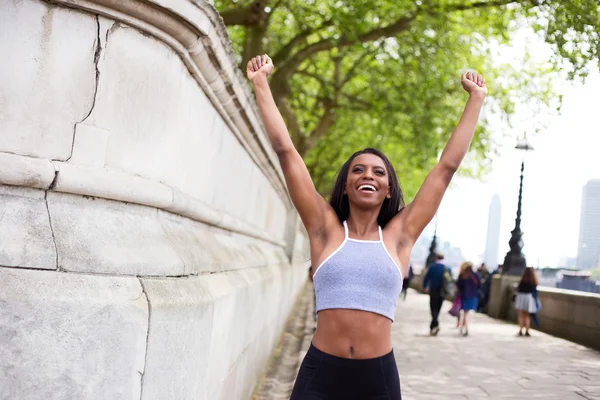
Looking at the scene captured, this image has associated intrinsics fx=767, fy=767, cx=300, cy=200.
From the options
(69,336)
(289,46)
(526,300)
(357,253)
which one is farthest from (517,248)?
(69,336)

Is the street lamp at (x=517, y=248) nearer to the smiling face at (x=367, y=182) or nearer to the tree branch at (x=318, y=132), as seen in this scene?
the tree branch at (x=318, y=132)

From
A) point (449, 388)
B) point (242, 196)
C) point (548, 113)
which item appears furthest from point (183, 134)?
point (548, 113)

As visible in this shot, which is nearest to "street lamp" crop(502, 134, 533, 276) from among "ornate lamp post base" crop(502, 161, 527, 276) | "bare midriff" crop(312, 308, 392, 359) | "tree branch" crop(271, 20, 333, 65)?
"ornate lamp post base" crop(502, 161, 527, 276)

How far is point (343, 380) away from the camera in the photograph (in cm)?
267

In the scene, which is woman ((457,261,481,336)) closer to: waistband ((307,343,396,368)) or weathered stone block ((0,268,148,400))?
waistband ((307,343,396,368))

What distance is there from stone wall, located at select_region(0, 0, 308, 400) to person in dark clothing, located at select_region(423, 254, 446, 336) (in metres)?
12.3

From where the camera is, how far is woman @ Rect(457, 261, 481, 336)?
51.5 feet

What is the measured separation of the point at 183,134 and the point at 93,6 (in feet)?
2.70

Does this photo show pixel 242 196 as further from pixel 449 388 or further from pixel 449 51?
pixel 449 51

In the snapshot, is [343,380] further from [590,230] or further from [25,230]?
[590,230]

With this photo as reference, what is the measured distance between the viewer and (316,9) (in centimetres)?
1822

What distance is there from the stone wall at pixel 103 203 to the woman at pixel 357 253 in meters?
0.46

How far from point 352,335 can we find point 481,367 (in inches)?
327

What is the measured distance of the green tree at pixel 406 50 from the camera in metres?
12.4
